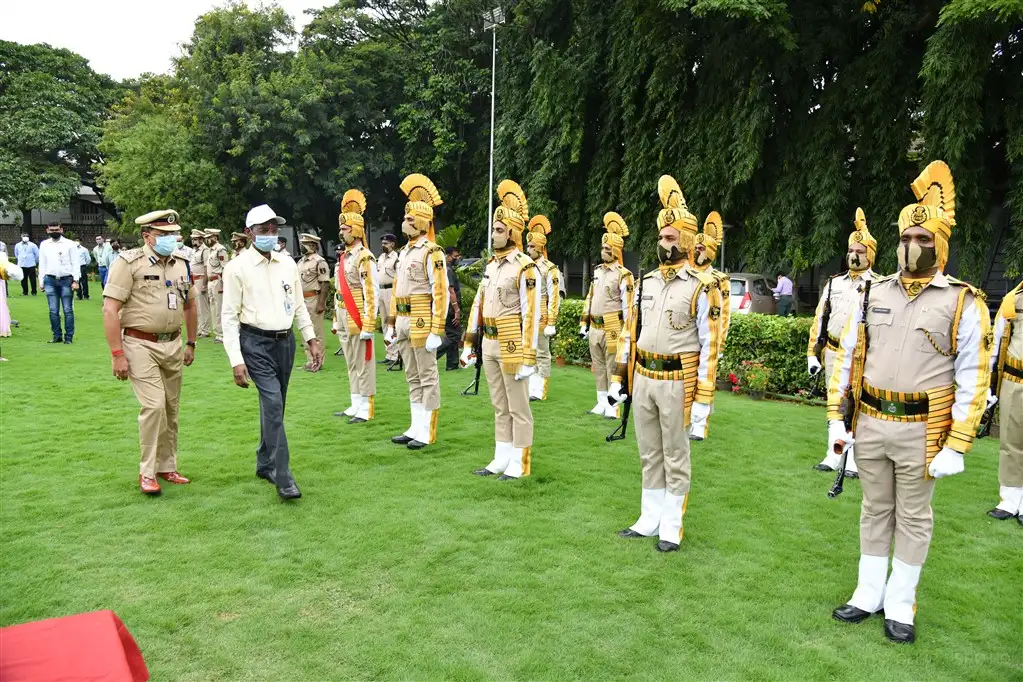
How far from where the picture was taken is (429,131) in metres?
30.8

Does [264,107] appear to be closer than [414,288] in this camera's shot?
No

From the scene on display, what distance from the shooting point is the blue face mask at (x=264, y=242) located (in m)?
6.03

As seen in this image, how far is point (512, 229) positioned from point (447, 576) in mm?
3315

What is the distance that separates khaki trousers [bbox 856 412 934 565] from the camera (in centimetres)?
406

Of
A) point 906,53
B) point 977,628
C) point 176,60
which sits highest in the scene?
point 176,60

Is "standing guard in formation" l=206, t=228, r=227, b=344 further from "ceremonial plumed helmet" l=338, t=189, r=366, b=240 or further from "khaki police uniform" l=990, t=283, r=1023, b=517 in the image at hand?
"khaki police uniform" l=990, t=283, r=1023, b=517

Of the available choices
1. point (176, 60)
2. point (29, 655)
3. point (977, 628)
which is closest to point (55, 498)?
point (29, 655)

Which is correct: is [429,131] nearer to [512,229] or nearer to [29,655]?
[512,229]

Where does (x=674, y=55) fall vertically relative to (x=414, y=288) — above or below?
above

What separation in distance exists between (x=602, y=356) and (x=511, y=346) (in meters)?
3.24

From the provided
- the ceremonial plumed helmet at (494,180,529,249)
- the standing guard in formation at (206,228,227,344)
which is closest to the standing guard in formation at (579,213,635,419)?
the ceremonial plumed helmet at (494,180,529,249)

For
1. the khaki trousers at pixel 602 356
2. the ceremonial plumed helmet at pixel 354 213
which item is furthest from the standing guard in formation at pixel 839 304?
the ceremonial plumed helmet at pixel 354 213

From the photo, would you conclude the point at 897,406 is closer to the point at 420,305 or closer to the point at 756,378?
the point at 420,305

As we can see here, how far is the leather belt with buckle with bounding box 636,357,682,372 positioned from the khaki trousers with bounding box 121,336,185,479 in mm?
3741
